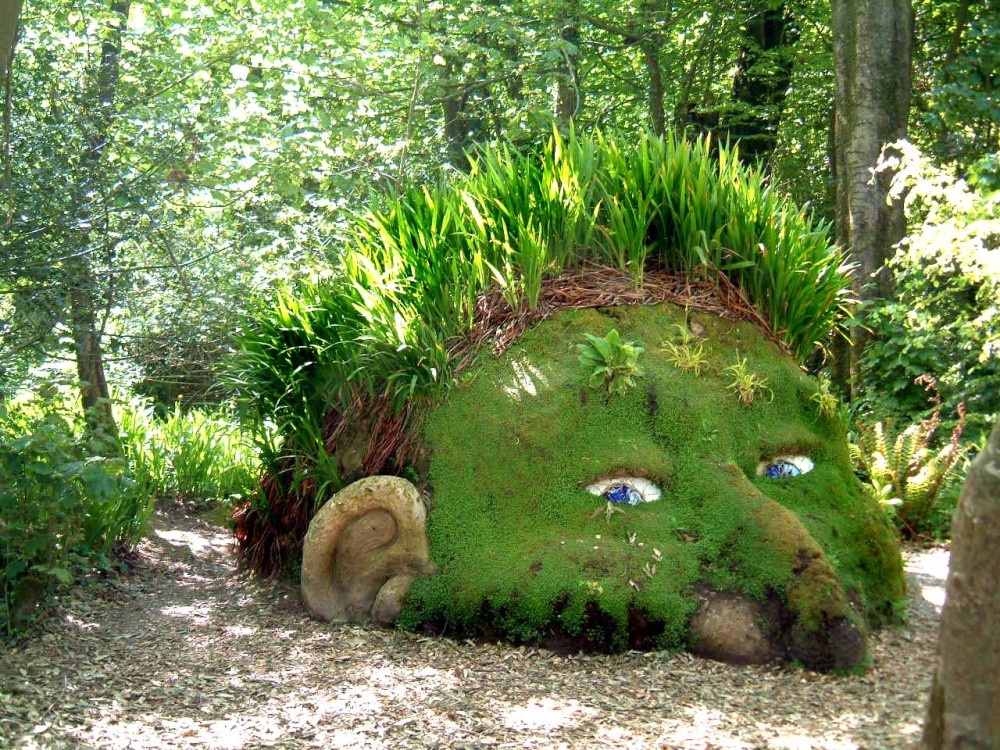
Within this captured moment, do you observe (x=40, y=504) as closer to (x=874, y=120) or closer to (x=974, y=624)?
(x=974, y=624)

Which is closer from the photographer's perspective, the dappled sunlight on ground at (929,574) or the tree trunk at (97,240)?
the dappled sunlight on ground at (929,574)

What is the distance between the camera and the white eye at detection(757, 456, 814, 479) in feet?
16.8

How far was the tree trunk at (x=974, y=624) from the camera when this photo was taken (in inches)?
90.7

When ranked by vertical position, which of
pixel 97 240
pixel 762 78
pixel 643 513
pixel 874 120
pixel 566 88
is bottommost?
pixel 643 513

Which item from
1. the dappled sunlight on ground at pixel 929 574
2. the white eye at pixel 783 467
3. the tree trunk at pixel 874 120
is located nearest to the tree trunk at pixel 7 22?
the white eye at pixel 783 467

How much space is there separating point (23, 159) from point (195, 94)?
2.22 meters

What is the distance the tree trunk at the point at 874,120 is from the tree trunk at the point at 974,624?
6797mm

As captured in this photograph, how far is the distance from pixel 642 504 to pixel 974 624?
2487 mm

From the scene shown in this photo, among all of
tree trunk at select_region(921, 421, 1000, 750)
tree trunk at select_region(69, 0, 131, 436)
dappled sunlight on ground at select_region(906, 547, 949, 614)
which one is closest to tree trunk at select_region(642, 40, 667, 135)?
tree trunk at select_region(69, 0, 131, 436)

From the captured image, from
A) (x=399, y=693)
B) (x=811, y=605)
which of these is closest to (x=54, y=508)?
(x=399, y=693)

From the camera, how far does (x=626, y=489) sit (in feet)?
15.9

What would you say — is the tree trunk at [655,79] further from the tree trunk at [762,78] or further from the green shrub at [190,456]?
the green shrub at [190,456]

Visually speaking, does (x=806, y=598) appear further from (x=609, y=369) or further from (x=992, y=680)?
(x=992, y=680)

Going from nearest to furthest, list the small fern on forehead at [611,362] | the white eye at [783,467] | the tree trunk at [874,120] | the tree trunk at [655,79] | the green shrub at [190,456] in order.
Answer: the small fern on forehead at [611,362] < the white eye at [783,467] < the green shrub at [190,456] < the tree trunk at [874,120] < the tree trunk at [655,79]
